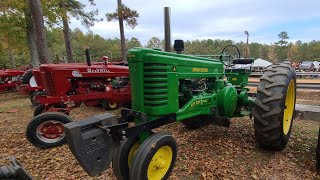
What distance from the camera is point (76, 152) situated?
2.25 metres

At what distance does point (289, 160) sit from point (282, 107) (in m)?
0.80

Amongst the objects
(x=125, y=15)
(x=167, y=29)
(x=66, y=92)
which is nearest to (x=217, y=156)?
(x=167, y=29)

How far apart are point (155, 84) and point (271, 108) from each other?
175 cm

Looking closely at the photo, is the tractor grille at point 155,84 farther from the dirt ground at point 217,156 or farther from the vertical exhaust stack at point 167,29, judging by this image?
the vertical exhaust stack at point 167,29

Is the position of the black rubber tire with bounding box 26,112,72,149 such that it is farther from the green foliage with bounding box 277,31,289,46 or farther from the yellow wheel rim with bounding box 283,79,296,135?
the green foliage with bounding box 277,31,289,46

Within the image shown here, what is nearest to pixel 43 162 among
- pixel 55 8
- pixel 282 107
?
pixel 282 107

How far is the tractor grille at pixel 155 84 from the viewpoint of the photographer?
2.70 metres

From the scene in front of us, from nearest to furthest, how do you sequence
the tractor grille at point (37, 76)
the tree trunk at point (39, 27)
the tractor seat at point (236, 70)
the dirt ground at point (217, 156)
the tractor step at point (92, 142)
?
the tractor step at point (92, 142) → the dirt ground at point (217, 156) → the tractor seat at point (236, 70) → the tractor grille at point (37, 76) → the tree trunk at point (39, 27)

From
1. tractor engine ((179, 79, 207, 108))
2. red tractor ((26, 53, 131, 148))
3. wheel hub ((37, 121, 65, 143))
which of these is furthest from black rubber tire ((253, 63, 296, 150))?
wheel hub ((37, 121, 65, 143))

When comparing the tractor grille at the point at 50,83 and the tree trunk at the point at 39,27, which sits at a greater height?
the tree trunk at the point at 39,27

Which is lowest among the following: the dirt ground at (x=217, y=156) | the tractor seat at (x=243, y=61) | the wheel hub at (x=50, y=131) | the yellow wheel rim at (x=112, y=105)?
the dirt ground at (x=217, y=156)

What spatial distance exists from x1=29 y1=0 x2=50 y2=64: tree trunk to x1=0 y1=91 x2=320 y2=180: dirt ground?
5.27 metres

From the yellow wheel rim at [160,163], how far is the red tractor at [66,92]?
2416mm

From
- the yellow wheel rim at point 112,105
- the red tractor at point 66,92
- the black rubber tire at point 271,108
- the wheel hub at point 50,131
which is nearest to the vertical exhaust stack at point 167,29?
the black rubber tire at point 271,108
